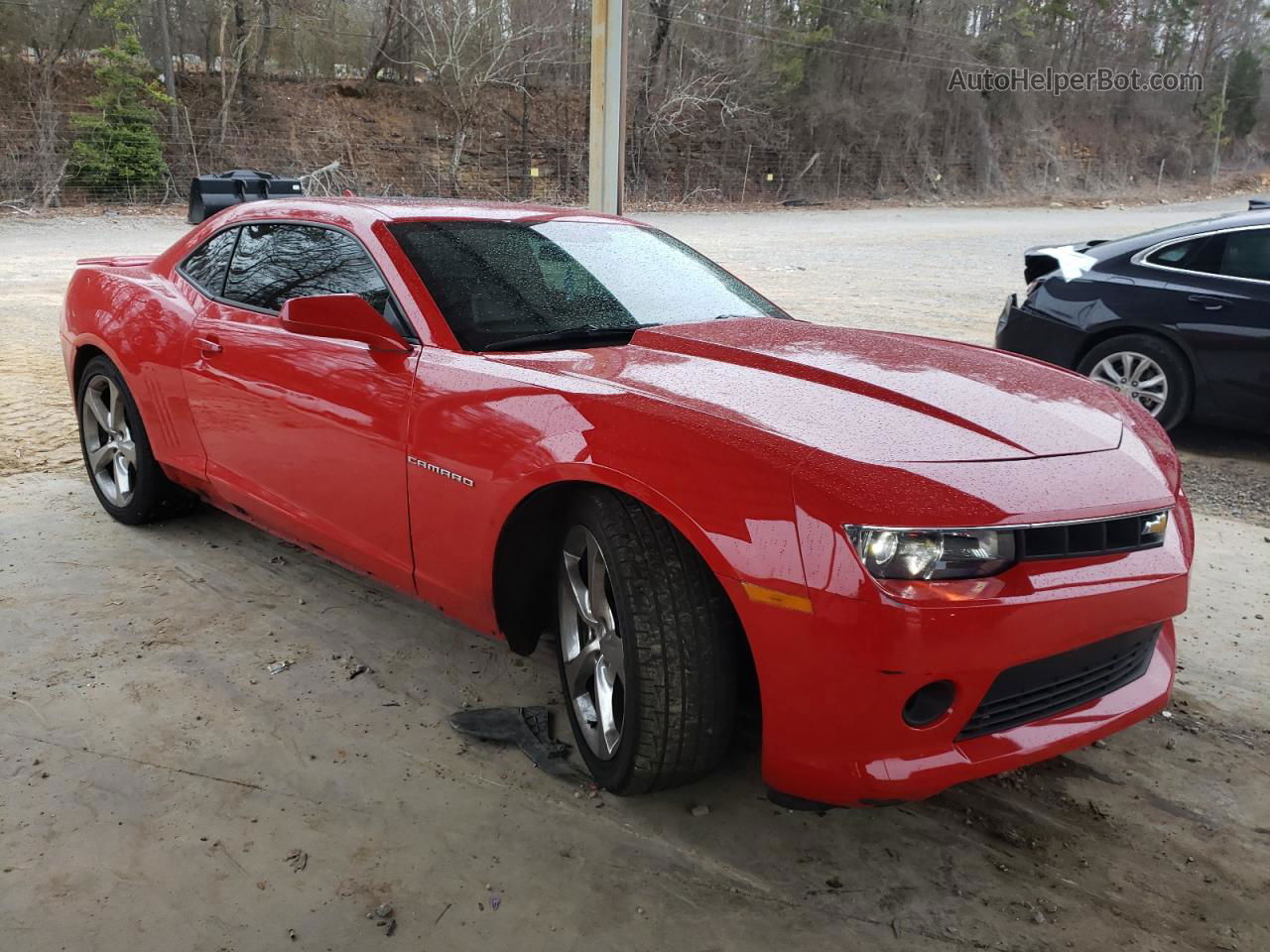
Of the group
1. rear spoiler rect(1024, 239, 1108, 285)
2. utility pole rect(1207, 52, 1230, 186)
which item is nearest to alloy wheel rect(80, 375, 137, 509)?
rear spoiler rect(1024, 239, 1108, 285)

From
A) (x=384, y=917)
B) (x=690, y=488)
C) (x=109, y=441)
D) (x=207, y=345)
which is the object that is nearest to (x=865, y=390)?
(x=690, y=488)

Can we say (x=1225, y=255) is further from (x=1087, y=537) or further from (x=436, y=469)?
(x=436, y=469)

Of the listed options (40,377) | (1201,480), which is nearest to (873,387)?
(1201,480)

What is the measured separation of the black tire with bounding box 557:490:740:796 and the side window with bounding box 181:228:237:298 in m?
2.25

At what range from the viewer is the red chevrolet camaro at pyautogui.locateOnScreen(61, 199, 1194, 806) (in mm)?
2027

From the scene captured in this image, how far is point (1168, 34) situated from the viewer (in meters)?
67.7

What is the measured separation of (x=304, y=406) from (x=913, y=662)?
6.89 ft

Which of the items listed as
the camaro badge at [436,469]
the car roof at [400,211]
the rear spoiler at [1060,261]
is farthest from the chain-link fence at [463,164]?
the camaro badge at [436,469]

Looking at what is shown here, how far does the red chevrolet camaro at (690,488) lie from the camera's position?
2027mm

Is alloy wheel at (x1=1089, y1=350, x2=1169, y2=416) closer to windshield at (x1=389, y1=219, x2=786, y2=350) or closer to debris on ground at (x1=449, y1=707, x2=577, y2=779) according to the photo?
windshield at (x1=389, y1=219, x2=786, y2=350)

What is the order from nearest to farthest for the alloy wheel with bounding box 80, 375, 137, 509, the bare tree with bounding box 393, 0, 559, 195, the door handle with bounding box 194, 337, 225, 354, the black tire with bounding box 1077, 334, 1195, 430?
the door handle with bounding box 194, 337, 225, 354 < the alloy wheel with bounding box 80, 375, 137, 509 < the black tire with bounding box 1077, 334, 1195, 430 < the bare tree with bounding box 393, 0, 559, 195

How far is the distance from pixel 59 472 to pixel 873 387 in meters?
4.47

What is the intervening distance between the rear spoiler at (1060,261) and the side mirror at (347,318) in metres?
5.12

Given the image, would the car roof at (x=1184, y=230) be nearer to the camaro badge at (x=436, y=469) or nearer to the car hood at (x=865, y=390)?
the car hood at (x=865, y=390)
